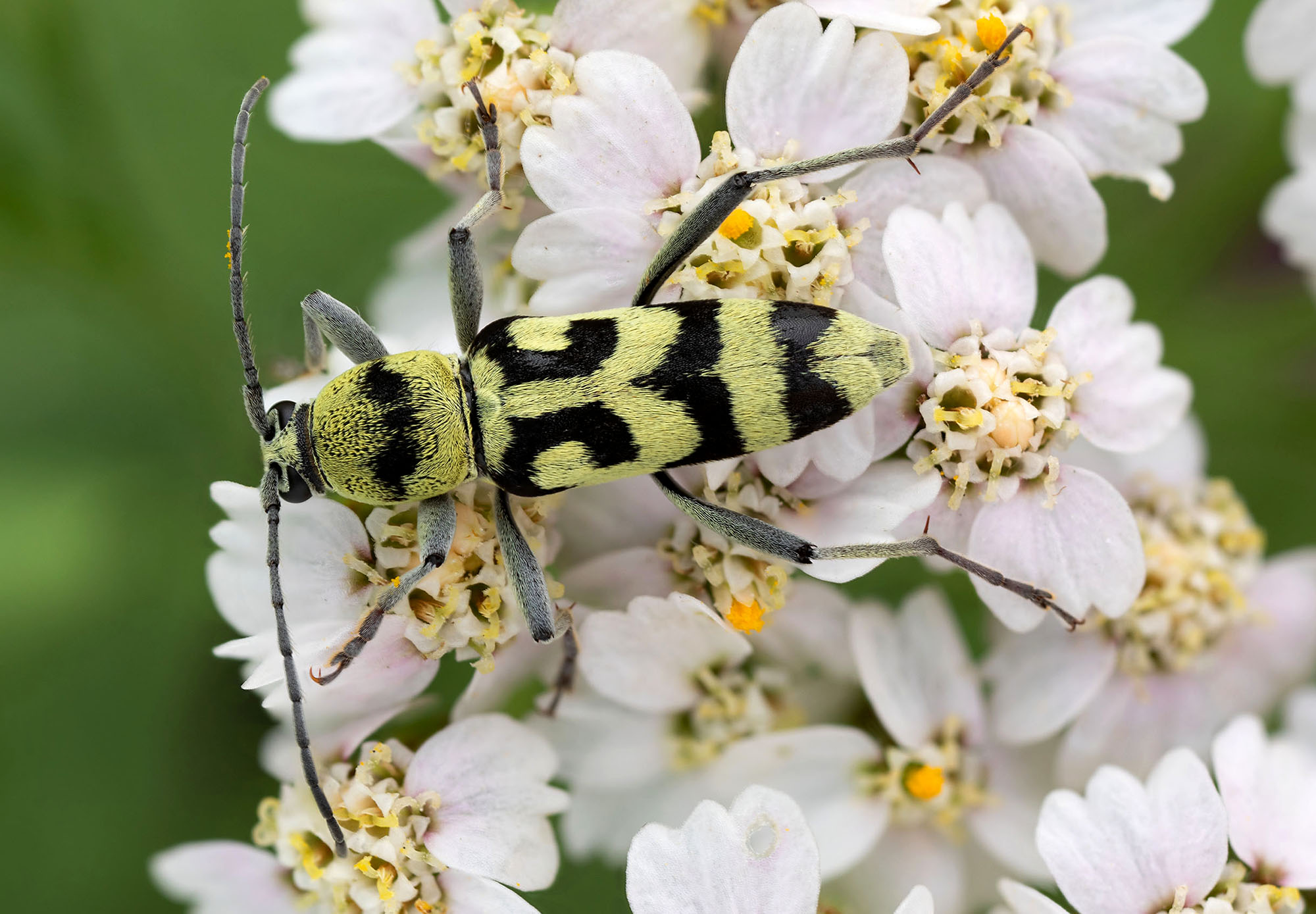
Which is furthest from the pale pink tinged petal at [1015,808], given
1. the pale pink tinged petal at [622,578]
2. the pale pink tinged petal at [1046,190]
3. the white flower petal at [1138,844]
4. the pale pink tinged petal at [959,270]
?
the pale pink tinged petal at [1046,190]

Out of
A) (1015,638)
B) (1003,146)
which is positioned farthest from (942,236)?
(1015,638)

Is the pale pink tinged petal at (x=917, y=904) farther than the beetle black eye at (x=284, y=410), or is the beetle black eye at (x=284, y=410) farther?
the beetle black eye at (x=284, y=410)

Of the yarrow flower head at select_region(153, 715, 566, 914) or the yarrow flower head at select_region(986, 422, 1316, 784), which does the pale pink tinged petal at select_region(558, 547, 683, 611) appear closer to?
the yarrow flower head at select_region(153, 715, 566, 914)

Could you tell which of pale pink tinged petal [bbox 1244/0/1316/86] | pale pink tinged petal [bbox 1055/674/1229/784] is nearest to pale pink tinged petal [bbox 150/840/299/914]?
pale pink tinged petal [bbox 1055/674/1229/784]

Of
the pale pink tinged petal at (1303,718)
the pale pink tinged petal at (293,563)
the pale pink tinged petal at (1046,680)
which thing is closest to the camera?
the pale pink tinged petal at (293,563)

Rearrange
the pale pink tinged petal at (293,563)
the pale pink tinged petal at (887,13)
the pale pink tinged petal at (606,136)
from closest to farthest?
the pale pink tinged petal at (887,13), the pale pink tinged petal at (606,136), the pale pink tinged petal at (293,563)

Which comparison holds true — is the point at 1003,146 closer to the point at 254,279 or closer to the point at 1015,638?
the point at 1015,638

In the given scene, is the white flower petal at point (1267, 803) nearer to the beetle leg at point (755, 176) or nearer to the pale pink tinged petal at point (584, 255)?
the beetle leg at point (755, 176)

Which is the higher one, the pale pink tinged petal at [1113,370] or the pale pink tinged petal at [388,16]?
the pale pink tinged petal at [388,16]
